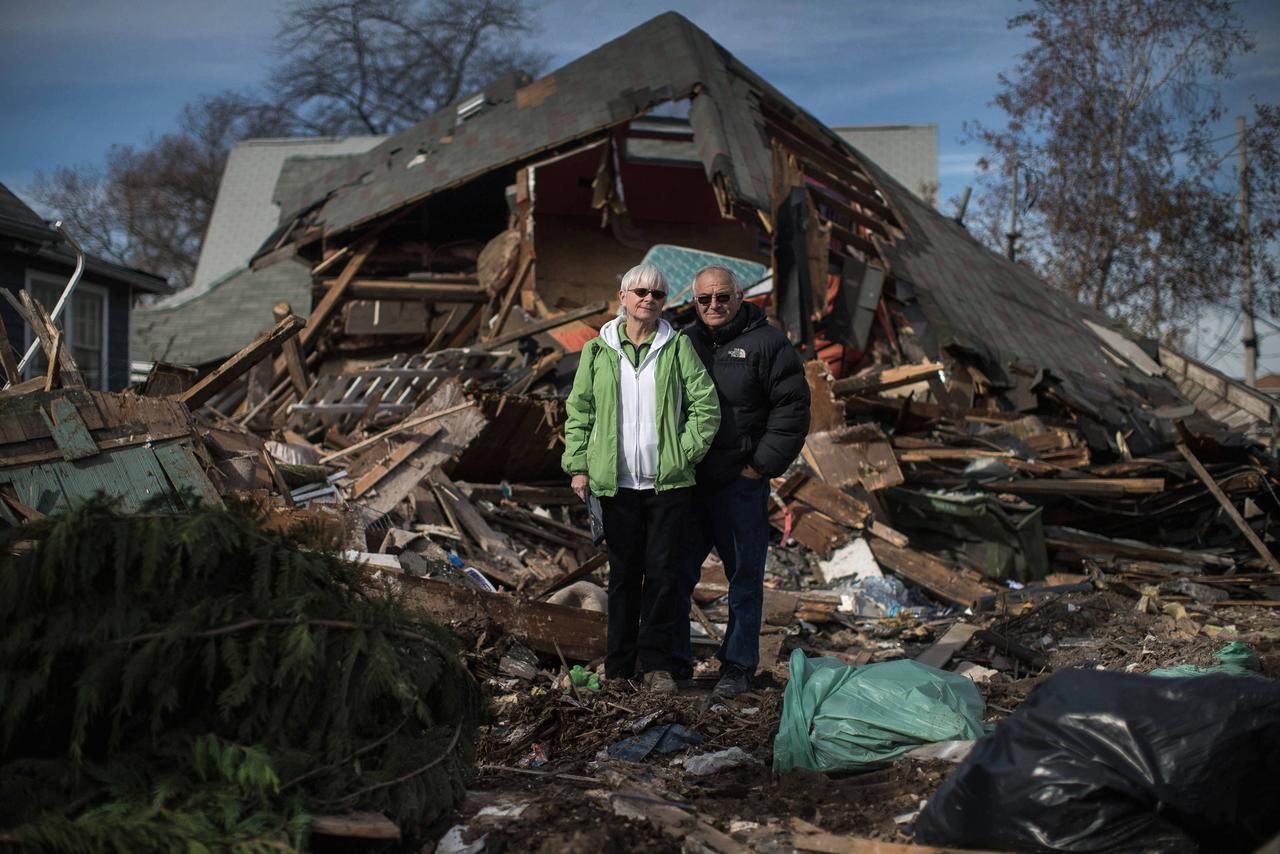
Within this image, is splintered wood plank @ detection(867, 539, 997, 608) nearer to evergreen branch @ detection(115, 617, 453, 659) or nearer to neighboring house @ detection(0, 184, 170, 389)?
evergreen branch @ detection(115, 617, 453, 659)

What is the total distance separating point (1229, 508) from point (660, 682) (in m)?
7.16

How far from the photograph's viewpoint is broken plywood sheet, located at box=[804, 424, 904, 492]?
9.47 meters

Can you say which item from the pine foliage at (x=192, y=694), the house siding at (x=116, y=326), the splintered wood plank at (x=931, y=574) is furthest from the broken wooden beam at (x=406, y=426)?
the house siding at (x=116, y=326)

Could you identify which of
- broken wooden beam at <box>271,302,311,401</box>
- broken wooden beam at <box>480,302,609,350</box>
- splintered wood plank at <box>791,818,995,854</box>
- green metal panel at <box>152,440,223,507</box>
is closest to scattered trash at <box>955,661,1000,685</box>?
splintered wood plank at <box>791,818,995,854</box>

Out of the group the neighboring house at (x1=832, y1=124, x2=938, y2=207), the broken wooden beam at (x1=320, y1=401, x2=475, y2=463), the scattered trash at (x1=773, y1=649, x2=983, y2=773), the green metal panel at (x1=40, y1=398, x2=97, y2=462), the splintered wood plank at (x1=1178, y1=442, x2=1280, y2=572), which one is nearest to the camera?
the scattered trash at (x1=773, y1=649, x2=983, y2=773)

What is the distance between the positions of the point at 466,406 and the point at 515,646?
116 inches

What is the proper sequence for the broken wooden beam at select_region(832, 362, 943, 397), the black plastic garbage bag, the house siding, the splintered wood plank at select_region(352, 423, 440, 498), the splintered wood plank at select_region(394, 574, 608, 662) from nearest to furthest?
the black plastic garbage bag → the splintered wood plank at select_region(394, 574, 608, 662) → the splintered wood plank at select_region(352, 423, 440, 498) → the broken wooden beam at select_region(832, 362, 943, 397) → the house siding

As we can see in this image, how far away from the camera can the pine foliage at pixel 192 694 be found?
9.48ft

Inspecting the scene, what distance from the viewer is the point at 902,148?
3388 cm

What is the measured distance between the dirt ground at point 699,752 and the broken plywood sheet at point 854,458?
2.36 metres

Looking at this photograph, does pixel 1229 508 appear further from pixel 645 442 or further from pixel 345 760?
pixel 345 760

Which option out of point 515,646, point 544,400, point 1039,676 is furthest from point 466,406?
point 1039,676

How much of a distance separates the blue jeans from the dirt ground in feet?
0.63

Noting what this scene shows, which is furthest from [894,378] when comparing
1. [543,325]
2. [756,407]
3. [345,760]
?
[345,760]
